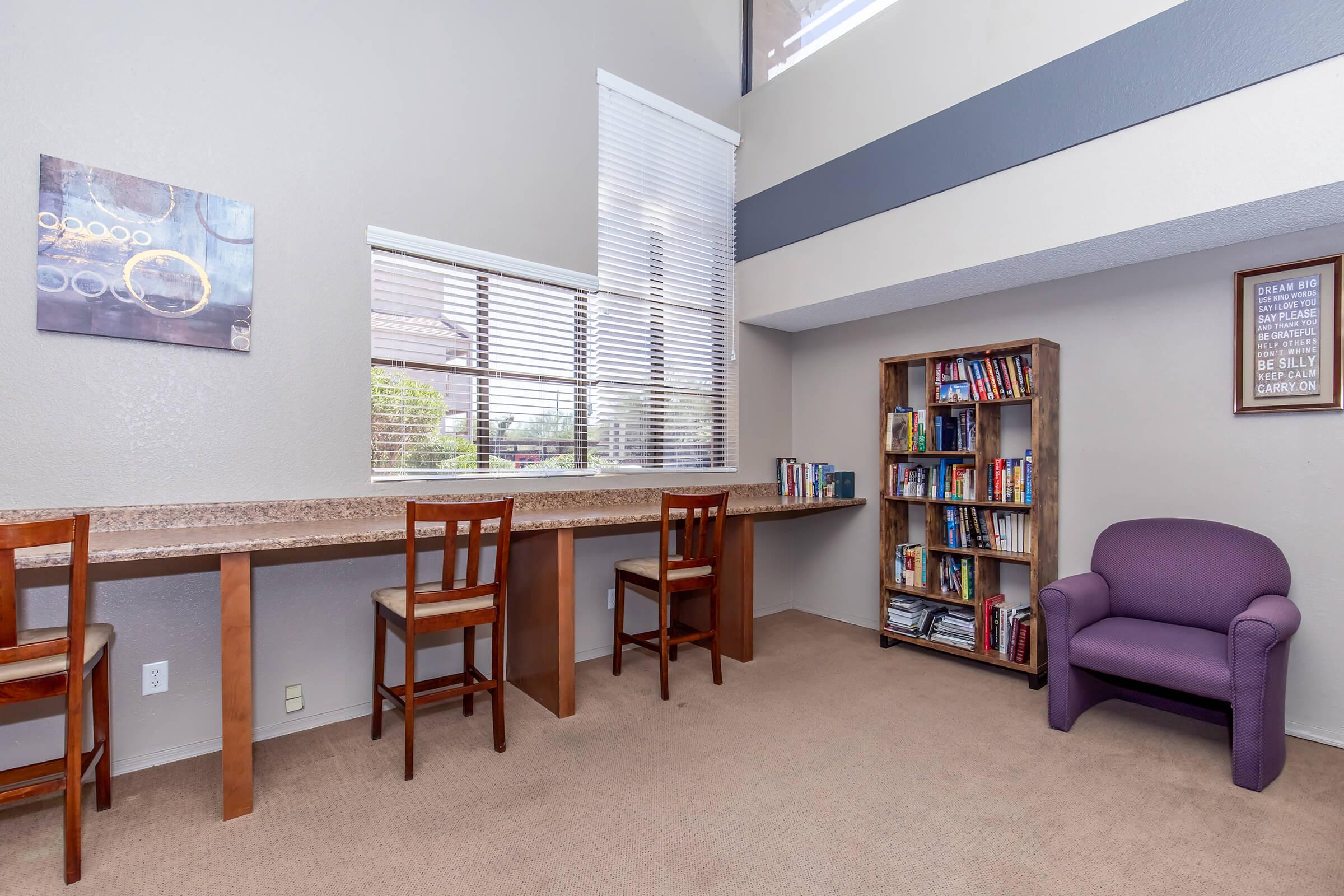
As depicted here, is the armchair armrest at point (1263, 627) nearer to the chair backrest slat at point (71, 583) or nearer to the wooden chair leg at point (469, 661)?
the wooden chair leg at point (469, 661)

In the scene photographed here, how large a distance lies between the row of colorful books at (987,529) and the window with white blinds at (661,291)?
1.47 meters

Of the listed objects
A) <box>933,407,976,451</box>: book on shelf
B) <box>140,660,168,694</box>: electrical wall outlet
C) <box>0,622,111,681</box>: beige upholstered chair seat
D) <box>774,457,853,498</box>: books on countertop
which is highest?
<box>933,407,976,451</box>: book on shelf

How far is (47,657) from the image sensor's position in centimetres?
175

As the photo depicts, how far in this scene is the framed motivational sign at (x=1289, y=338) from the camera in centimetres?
260

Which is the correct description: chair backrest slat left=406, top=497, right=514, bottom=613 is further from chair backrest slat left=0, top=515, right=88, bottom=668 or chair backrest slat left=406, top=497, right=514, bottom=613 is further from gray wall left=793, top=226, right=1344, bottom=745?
gray wall left=793, top=226, right=1344, bottom=745

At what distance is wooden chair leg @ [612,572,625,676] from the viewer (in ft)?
11.0

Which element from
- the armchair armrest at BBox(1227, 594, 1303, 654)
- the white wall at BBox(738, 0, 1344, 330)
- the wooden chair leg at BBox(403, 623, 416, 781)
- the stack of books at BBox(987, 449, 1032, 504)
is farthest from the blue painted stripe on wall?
the wooden chair leg at BBox(403, 623, 416, 781)

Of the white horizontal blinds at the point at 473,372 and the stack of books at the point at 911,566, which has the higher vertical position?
the white horizontal blinds at the point at 473,372

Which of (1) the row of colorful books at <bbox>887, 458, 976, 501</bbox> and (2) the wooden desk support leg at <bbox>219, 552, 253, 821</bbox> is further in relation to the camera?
(1) the row of colorful books at <bbox>887, 458, 976, 501</bbox>

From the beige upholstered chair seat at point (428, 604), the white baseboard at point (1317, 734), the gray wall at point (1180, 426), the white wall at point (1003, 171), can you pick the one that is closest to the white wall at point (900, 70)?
the white wall at point (1003, 171)

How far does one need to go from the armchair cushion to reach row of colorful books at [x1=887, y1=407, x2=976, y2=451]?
1168 millimetres

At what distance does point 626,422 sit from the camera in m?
3.84

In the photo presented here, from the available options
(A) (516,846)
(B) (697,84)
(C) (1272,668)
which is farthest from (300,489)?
(C) (1272,668)

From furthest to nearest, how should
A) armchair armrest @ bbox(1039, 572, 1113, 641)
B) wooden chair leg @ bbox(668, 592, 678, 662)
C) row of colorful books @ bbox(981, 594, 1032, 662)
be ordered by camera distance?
wooden chair leg @ bbox(668, 592, 678, 662), row of colorful books @ bbox(981, 594, 1032, 662), armchair armrest @ bbox(1039, 572, 1113, 641)
